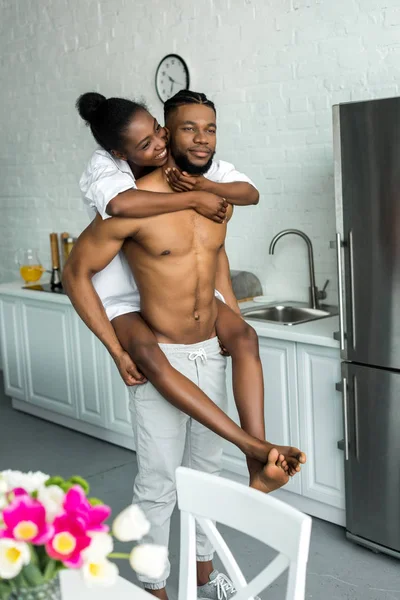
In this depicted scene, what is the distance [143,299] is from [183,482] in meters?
0.95

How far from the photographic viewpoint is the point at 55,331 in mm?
4688

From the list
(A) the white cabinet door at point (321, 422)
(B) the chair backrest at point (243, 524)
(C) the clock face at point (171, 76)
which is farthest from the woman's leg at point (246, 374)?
(C) the clock face at point (171, 76)

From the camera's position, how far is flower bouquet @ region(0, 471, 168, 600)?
100 cm

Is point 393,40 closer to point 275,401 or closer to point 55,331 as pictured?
point 275,401

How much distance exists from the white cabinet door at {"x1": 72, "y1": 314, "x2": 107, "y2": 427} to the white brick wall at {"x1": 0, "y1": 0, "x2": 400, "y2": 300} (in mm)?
968

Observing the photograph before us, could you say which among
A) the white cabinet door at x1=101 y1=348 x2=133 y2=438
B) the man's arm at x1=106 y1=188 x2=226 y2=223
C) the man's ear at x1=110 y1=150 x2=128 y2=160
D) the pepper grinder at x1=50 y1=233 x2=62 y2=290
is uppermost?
the man's ear at x1=110 y1=150 x2=128 y2=160

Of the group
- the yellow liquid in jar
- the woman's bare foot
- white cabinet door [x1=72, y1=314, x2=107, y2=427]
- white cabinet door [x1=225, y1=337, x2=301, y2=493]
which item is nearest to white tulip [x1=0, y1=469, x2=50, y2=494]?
the woman's bare foot

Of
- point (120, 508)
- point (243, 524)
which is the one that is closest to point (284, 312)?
point (120, 508)

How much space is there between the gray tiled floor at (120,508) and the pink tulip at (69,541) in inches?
76.1

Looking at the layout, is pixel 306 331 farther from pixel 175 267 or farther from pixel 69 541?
pixel 69 541

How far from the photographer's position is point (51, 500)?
1.06m

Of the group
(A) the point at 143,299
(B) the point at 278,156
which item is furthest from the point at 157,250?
(B) the point at 278,156

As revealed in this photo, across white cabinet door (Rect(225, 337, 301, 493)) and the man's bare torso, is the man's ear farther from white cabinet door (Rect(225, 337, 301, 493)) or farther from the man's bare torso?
white cabinet door (Rect(225, 337, 301, 493))

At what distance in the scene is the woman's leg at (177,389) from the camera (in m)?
2.28
